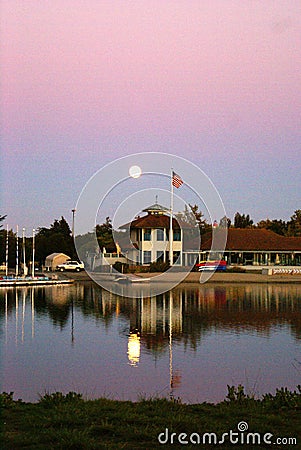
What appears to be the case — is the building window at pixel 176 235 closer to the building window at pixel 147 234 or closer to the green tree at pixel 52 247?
the building window at pixel 147 234

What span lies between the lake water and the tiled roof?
24.1 metres

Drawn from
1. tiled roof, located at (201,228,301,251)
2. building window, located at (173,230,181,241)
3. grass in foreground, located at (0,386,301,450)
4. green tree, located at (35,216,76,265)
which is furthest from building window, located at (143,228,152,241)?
grass in foreground, located at (0,386,301,450)

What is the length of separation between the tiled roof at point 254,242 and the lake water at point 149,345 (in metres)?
24.1

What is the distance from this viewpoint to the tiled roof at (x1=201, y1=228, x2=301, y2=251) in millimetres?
55781

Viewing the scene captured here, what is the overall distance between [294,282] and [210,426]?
3899 centimetres

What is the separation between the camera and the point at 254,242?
186 feet

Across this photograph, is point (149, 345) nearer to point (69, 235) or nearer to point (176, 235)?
point (176, 235)

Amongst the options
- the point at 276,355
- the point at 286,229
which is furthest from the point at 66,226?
the point at 276,355

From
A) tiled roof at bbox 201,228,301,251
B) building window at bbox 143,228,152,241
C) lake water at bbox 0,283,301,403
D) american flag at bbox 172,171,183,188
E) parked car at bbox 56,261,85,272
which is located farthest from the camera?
tiled roof at bbox 201,228,301,251

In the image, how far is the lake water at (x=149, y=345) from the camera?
1199cm

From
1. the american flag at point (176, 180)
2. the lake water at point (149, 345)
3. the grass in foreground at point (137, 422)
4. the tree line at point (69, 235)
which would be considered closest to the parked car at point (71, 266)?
the tree line at point (69, 235)

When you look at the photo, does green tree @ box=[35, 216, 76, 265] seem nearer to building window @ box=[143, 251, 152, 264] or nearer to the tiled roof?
building window @ box=[143, 251, 152, 264]

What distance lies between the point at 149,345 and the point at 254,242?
40.7 m

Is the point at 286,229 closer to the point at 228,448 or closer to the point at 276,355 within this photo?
the point at 276,355
